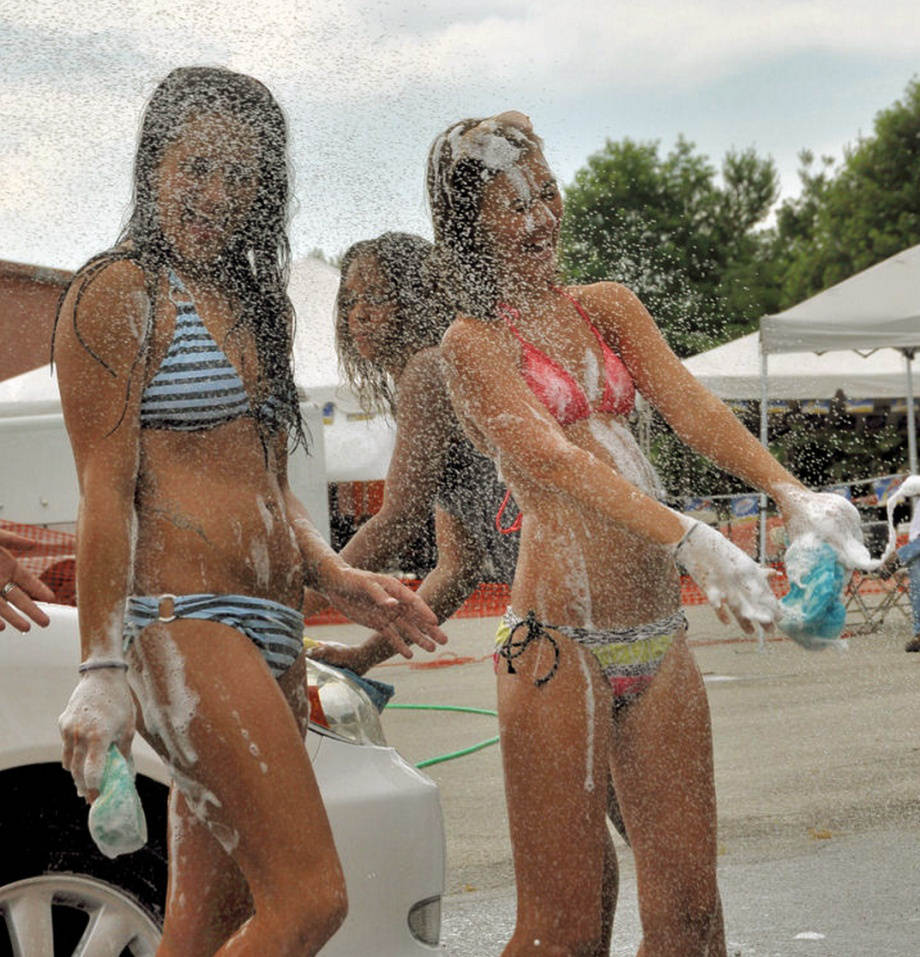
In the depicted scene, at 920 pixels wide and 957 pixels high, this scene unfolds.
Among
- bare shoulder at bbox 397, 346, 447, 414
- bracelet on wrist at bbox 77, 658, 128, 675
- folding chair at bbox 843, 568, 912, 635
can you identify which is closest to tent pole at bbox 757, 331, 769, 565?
bare shoulder at bbox 397, 346, 447, 414

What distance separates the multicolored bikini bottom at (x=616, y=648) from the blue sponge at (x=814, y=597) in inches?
10.6

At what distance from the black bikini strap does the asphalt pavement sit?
50.1 inches

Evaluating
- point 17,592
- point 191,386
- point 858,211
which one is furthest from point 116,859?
point 858,211

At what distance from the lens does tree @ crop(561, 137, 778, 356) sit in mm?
3977

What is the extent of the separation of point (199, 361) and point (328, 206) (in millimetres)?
803

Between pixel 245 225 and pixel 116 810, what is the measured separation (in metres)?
0.93

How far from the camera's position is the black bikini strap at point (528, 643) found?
2.45 m

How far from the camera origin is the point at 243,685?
2170mm

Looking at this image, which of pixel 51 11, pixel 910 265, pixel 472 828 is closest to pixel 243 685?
pixel 51 11

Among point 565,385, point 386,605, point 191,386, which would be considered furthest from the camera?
point 565,385

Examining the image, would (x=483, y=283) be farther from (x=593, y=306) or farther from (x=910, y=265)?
(x=910, y=265)

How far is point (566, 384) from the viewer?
2520 millimetres

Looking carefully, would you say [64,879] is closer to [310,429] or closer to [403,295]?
[310,429]

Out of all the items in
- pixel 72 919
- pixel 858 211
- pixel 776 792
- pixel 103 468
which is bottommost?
pixel 776 792
